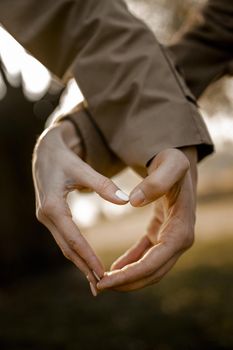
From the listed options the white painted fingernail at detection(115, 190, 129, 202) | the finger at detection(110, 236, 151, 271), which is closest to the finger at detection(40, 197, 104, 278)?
the white painted fingernail at detection(115, 190, 129, 202)

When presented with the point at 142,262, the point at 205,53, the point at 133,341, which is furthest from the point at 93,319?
the point at 142,262

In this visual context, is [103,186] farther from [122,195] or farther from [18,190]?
[18,190]

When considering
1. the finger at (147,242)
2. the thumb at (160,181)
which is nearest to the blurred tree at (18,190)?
the finger at (147,242)

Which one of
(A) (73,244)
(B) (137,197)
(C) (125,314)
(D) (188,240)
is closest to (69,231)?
(A) (73,244)

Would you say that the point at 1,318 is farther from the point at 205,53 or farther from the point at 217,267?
the point at 205,53

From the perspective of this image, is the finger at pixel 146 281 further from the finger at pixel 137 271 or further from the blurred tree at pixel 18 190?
the blurred tree at pixel 18 190
